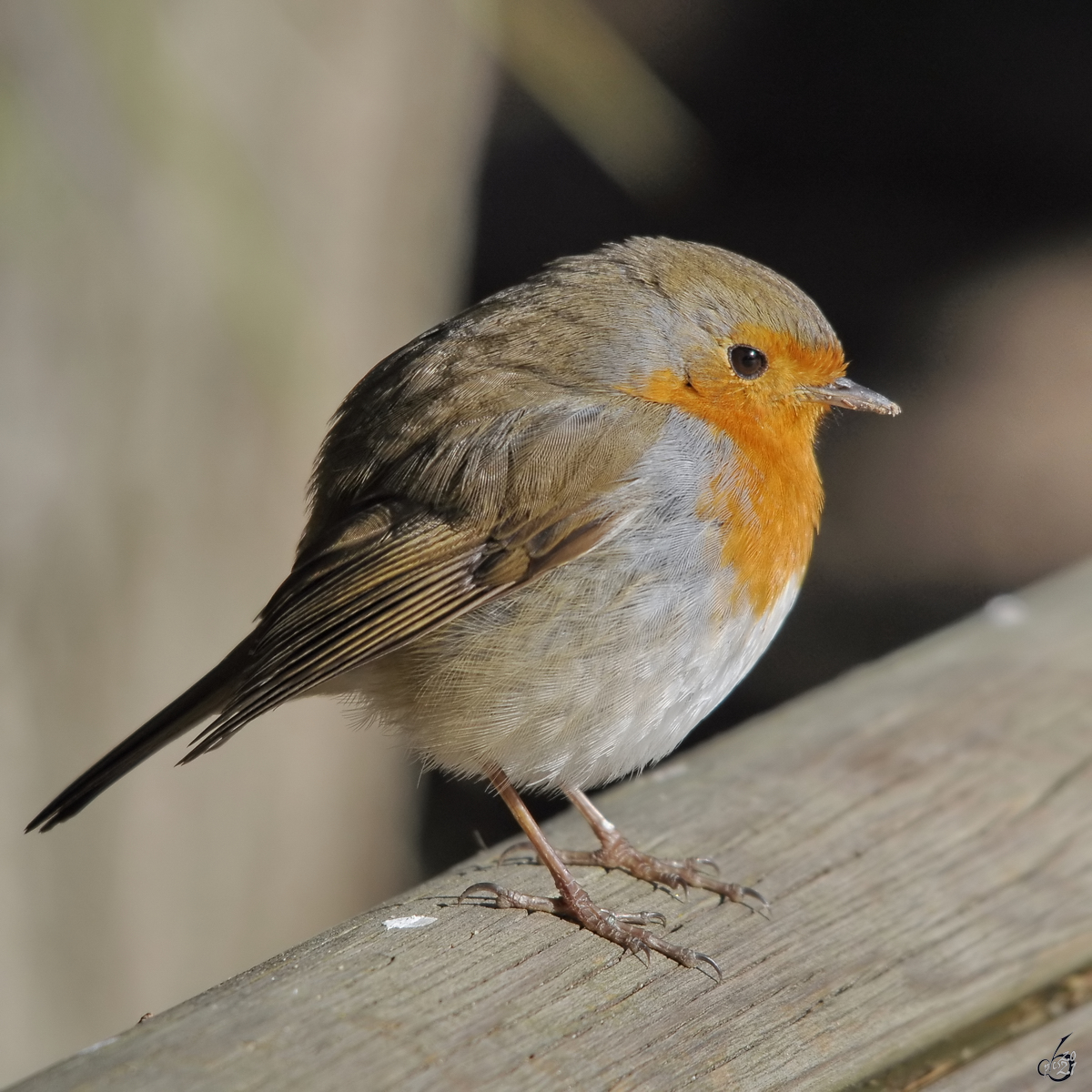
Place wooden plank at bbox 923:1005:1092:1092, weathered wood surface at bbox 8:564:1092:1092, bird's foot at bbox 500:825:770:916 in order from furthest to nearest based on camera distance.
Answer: bird's foot at bbox 500:825:770:916, wooden plank at bbox 923:1005:1092:1092, weathered wood surface at bbox 8:564:1092:1092

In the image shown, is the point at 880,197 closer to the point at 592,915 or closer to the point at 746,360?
the point at 746,360

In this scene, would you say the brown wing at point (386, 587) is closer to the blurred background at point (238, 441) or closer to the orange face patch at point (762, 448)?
the orange face patch at point (762, 448)

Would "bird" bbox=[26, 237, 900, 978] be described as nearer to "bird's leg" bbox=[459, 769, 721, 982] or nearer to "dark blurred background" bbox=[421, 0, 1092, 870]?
"bird's leg" bbox=[459, 769, 721, 982]

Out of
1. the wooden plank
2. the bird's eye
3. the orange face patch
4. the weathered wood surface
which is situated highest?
the bird's eye

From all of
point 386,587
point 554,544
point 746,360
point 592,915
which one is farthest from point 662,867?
point 746,360

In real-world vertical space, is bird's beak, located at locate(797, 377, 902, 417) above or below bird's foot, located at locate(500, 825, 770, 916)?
above

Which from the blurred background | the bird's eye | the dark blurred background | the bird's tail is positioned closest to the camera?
the bird's tail

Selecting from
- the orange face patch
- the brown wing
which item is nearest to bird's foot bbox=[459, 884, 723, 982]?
the brown wing

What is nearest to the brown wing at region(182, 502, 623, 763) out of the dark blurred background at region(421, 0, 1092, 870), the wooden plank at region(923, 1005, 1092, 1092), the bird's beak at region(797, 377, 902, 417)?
the bird's beak at region(797, 377, 902, 417)

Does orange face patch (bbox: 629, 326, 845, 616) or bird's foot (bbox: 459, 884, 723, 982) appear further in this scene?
orange face patch (bbox: 629, 326, 845, 616)
